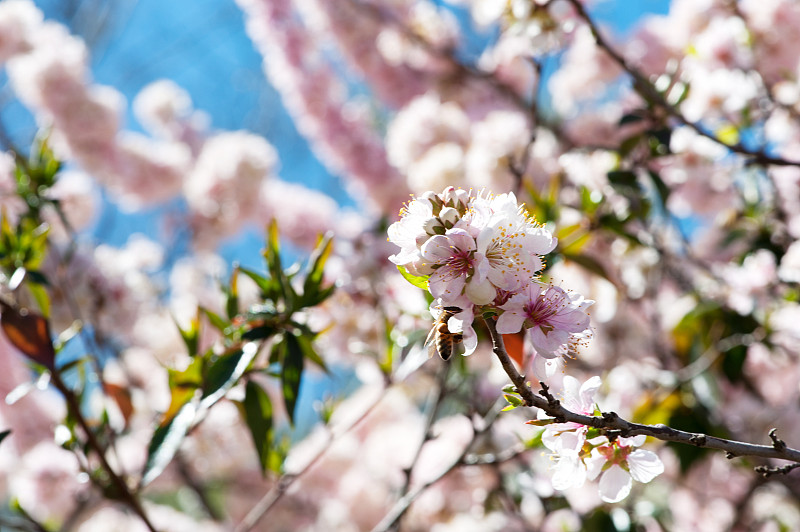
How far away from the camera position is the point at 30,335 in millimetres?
845

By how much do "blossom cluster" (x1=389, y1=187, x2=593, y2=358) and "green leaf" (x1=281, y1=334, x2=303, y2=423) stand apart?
35 cm

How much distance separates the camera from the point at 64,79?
241cm

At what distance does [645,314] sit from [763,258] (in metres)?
0.59

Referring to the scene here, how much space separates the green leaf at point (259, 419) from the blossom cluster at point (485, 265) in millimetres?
448

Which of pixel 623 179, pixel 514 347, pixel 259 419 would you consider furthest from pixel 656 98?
pixel 259 419

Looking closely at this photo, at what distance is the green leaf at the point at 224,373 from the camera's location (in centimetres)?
76

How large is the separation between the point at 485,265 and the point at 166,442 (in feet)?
1.54

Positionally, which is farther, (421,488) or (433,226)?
(421,488)

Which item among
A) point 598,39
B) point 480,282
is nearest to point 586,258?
point 598,39

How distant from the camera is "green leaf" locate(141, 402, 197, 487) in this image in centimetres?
76

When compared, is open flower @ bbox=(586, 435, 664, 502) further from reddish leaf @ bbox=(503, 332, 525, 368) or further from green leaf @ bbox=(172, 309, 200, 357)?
green leaf @ bbox=(172, 309, 200, 357)

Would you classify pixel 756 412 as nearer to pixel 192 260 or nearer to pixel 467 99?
pixel 467 99

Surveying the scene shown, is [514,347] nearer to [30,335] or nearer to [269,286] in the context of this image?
[269,286]

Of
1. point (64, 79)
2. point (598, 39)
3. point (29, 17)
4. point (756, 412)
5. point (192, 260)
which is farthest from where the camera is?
point (192, 260)
